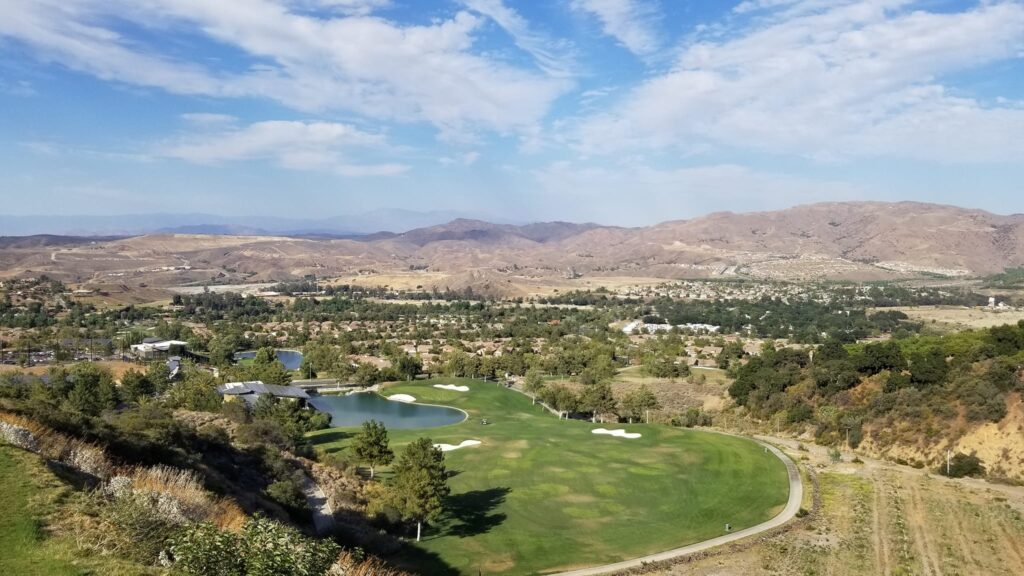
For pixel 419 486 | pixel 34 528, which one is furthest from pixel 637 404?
pixel 34 528

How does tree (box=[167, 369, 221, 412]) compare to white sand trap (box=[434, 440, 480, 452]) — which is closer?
white sand trap (box=[434, 440, 480, 452])

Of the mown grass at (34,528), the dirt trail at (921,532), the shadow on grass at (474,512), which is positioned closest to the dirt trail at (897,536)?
the dirt trail at (921,532)

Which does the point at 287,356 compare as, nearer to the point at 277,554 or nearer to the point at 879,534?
the point at 879,534

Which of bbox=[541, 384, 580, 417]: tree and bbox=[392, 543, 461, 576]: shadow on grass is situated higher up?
bbox=[392, 543, 461, 576]: shadow on grass

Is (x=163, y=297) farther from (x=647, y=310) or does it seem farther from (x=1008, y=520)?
(x=1008, y=520)

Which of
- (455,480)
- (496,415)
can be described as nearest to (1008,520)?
(455,480)

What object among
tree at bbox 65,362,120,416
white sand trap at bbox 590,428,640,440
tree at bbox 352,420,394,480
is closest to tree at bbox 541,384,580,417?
white sand trap at bbox 590,428,640,440

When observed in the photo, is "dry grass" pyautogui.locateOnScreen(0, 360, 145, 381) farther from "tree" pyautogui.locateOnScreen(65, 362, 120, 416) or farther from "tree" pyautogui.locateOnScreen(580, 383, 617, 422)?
"tree" pyautogui.locateOnScreen(580, 383, 617, 422)
